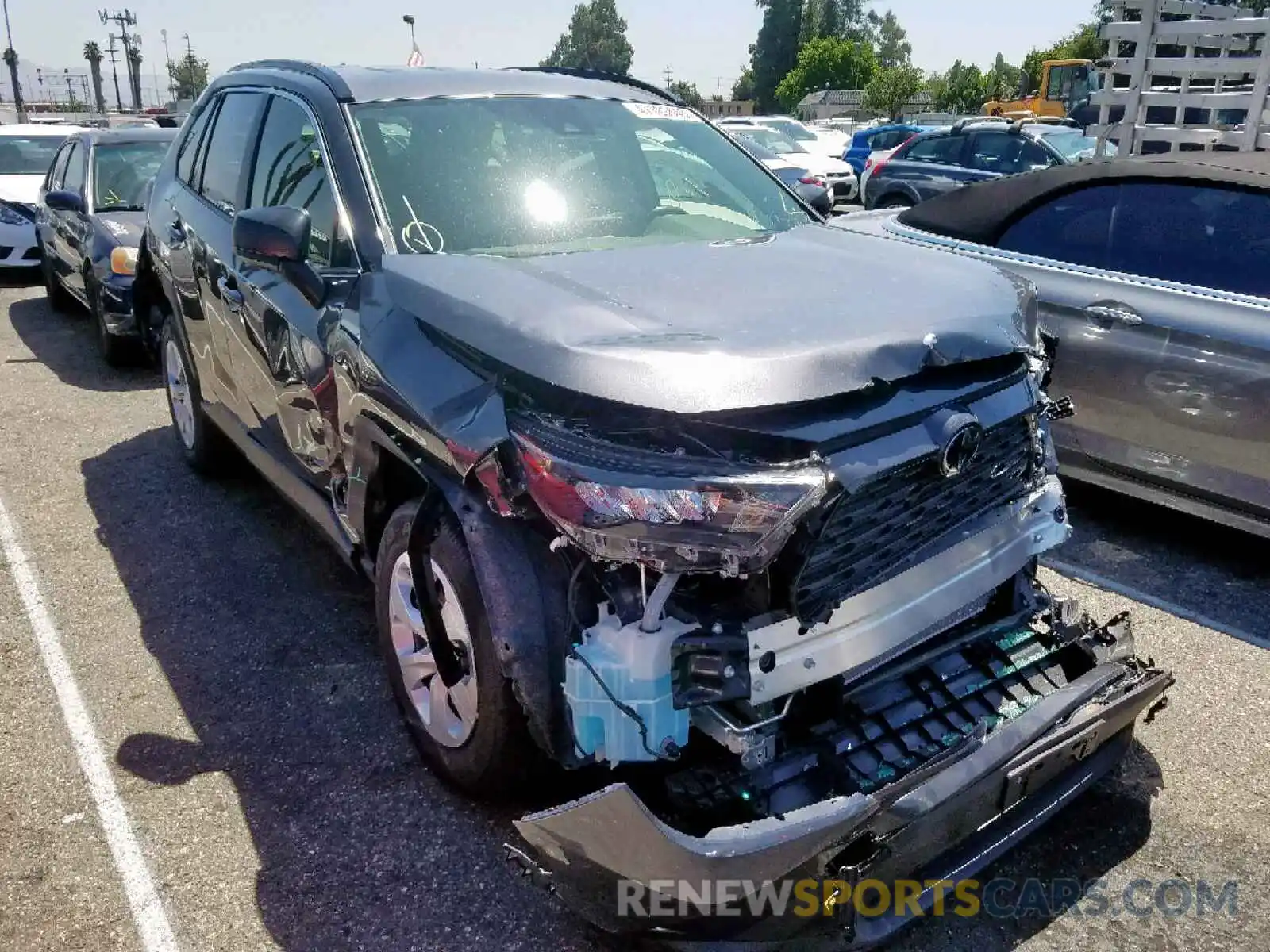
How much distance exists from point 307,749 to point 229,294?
1.78m

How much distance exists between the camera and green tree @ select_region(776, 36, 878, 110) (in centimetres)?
8181

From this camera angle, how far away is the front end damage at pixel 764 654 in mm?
2068

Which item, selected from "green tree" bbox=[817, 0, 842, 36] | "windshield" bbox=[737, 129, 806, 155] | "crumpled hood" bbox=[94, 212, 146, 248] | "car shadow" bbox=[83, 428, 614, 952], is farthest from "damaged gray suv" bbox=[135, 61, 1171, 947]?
"green tree" bbox=[817, 0, 842, 36]

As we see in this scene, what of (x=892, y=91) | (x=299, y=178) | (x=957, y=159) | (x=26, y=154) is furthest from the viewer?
(x=892, y=91)

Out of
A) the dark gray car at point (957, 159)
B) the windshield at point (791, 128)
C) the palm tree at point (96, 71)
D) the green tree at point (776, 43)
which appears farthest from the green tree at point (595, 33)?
the dark gray car at point (957, 159)

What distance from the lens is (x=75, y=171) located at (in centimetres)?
892

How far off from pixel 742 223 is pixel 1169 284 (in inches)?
80.6

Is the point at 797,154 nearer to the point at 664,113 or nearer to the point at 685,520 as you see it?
the point at 664,113

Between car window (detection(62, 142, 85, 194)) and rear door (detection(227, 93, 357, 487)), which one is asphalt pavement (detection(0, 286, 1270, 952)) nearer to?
rear door (detection(227, 93, 357, 487))

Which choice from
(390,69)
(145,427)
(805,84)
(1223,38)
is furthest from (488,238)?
(805,84)

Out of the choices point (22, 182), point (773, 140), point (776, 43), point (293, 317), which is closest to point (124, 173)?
point (22, 182)

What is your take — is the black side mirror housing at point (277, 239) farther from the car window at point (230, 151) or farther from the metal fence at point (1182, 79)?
the metal fence at point (1182, 79)

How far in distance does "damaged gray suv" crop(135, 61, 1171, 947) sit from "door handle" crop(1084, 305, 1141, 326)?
168 centimetres

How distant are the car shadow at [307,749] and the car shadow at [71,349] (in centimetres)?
285
